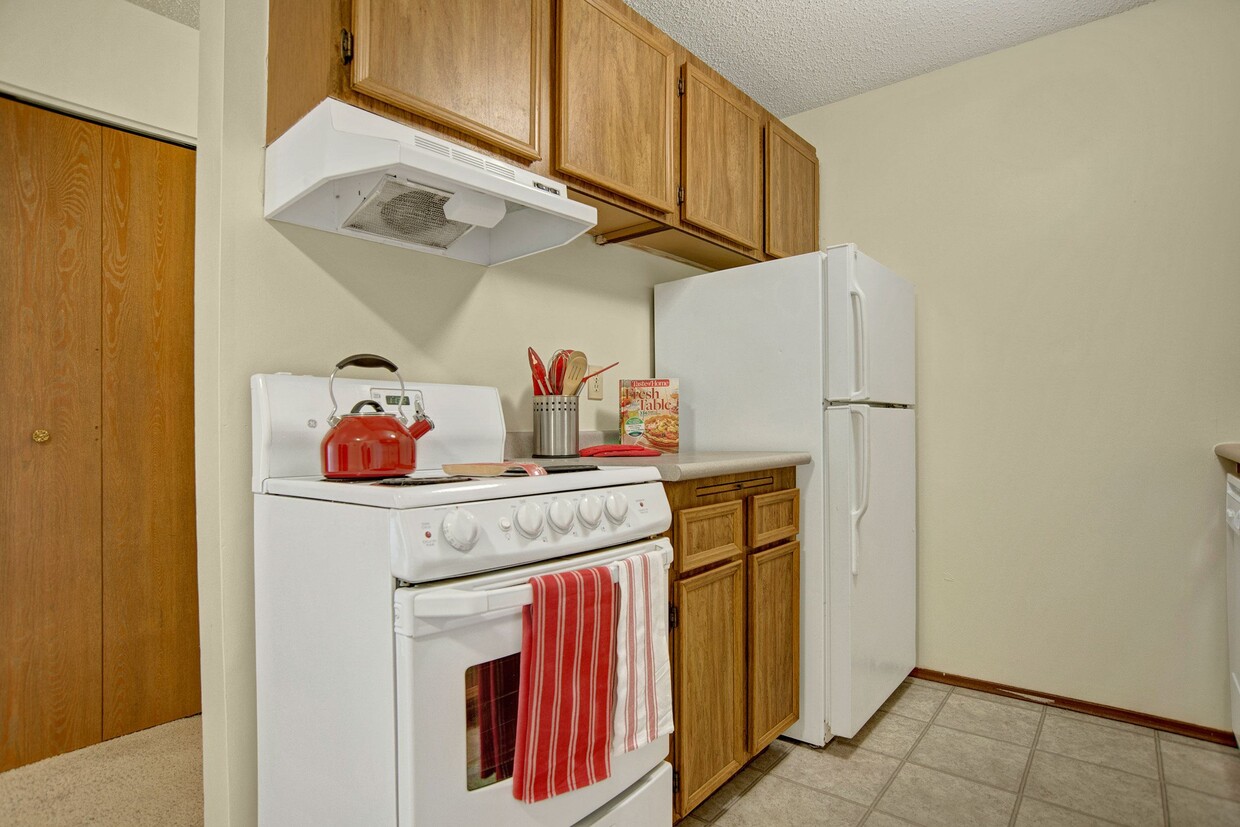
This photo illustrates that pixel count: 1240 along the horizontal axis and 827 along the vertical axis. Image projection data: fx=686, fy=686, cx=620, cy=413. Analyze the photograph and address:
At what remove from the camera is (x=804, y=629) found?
2.22 meters

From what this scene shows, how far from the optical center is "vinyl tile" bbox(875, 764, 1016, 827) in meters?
1.79

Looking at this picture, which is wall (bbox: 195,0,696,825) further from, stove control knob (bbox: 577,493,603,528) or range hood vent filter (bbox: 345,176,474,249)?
stove control knob (bbox: 577,493,603,528)

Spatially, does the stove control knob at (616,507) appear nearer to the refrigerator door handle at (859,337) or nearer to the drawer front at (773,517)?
the drawer front at (773,517)

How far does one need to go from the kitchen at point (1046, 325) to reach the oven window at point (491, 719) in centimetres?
90

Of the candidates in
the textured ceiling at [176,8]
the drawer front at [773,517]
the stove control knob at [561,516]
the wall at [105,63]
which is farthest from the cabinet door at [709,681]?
the textured ceiling at [176,8]

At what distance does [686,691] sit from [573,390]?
905 mm

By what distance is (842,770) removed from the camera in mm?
2049

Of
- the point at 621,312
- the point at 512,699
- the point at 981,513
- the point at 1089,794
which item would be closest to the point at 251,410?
the point at 512,699

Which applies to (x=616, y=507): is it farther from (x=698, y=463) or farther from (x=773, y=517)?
(x=773, y=517)

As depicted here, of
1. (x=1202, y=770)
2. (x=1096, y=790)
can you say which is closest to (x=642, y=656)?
(x=1096, y=790)

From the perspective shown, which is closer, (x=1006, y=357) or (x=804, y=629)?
(x=804, y=629)

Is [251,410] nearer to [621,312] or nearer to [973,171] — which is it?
[621,312]

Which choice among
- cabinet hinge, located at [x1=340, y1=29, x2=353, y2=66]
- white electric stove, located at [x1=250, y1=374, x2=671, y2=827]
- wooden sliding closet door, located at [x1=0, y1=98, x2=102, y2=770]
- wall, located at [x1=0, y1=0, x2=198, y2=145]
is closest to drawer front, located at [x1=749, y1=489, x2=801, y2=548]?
white electric stove, located at [x1=250, y1=374, x2=671, y2=827]

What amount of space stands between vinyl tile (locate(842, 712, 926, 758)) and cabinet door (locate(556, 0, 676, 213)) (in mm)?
1825
